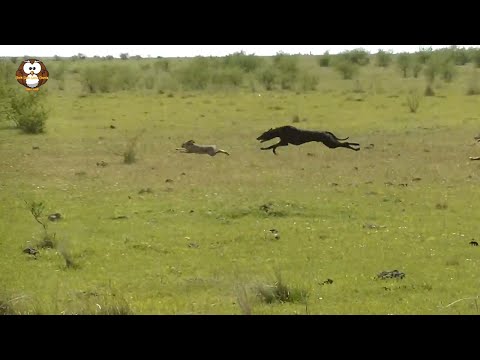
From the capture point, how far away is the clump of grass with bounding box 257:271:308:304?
6926 millimetres

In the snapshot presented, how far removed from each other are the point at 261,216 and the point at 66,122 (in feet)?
41.9

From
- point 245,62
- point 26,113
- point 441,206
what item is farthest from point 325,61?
point 441,206

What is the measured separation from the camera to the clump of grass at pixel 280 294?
6926mm

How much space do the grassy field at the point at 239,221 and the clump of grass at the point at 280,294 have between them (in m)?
0.02

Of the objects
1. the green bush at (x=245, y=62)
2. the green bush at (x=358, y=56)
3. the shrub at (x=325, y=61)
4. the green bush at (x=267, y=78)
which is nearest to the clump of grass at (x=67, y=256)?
the green bush at (x=267, y=78)

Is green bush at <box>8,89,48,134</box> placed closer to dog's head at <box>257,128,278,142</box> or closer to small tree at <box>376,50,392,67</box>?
dog's head at <box>257,128,278,142</box>

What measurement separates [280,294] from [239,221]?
366cm

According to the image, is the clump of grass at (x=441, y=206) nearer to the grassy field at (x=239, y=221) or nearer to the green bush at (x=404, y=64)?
the grassy field at (x=239, y=221)

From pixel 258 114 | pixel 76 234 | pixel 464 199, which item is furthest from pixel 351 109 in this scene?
pixel 76 234

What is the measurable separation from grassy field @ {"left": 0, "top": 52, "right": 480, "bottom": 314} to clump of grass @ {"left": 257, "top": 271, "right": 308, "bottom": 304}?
16 millimetres

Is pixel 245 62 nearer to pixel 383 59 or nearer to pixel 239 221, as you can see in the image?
pixel 383 59

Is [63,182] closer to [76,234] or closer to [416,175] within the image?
[76,234]

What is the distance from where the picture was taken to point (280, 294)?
698 centimetres

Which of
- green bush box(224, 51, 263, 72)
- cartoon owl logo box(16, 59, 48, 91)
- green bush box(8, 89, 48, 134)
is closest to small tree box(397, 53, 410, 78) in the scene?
green bush box(224, 51, 263, 72)
